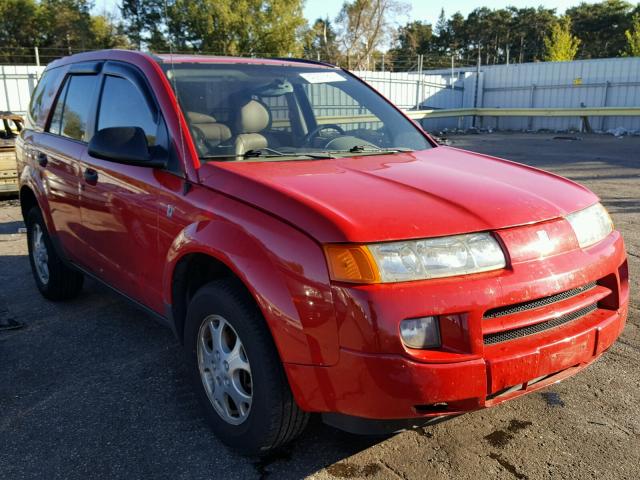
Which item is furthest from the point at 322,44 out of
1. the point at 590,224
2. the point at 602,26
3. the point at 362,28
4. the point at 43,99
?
the point at 590,224

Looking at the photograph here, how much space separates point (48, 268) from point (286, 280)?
3287 millimetres

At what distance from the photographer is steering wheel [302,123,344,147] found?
11.2ft

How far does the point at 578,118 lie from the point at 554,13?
173 ft

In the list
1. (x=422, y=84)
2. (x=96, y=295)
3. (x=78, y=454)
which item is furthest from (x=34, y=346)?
(x=422, y=84)

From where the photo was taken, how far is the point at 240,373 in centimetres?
267

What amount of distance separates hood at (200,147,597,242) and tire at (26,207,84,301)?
8.16 ft

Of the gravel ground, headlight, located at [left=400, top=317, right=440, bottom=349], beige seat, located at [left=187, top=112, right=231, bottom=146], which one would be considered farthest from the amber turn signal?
beige seat, located at [left=187, top=112, right=231, bottom=146]

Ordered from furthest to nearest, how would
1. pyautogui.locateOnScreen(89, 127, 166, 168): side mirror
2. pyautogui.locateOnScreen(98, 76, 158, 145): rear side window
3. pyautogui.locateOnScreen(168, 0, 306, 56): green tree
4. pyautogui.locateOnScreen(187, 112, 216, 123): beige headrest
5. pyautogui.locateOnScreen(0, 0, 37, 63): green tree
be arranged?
pyautogui.locateOnScreen(0, 0, 37, 63): green tree → pyautogui.locateOnScreen(168, 0, 306, 56): green tree → pyautogui.locateOnScreen(98, 76, 158, 145): rear side window → pyautogui.locateOnScreen(187, 112, 216, 123): beige headrest → pyautogui.locateOnScreen(89, 127, 166, 168): side mirror

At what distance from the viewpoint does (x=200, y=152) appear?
2.95m

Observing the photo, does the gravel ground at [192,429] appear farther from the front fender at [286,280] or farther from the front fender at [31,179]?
the front fender at [31,179]

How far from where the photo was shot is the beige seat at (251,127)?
3.13 meters

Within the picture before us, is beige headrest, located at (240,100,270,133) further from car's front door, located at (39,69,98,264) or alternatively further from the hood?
car's front door, located at (39,69,98,264)

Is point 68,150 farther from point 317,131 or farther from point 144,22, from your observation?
point 144,22

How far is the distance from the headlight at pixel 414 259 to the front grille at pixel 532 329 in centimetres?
26
